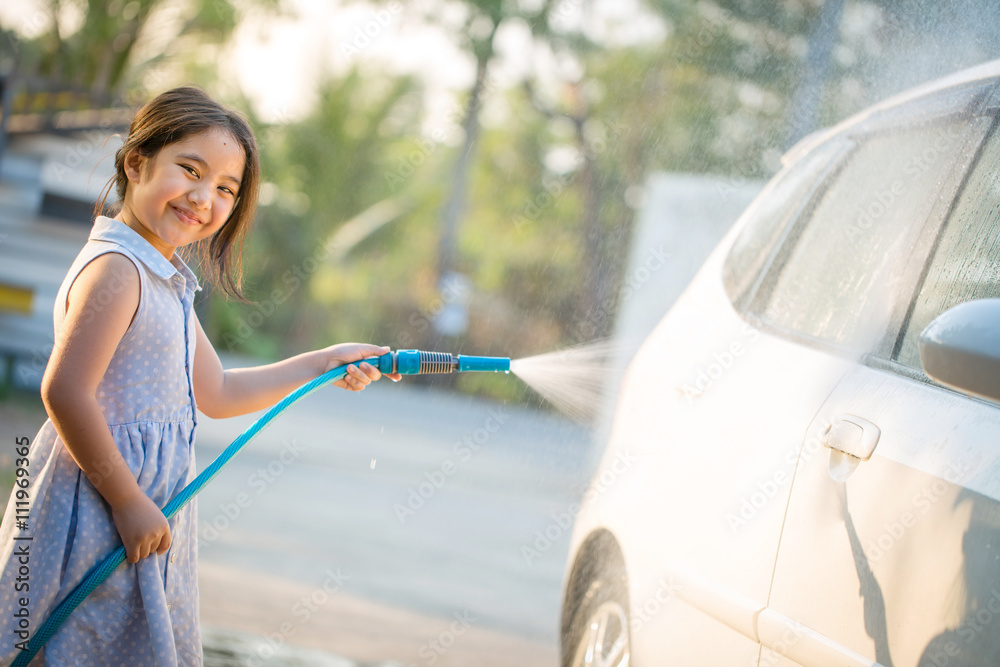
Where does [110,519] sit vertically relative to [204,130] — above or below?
below

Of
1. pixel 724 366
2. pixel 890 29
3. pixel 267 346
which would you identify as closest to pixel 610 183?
pixel 267 346

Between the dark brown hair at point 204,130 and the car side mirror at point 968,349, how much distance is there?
1.45m

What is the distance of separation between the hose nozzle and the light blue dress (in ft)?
1.51

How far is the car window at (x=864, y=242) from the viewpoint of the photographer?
1.98m

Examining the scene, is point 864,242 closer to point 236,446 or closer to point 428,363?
point 428,363

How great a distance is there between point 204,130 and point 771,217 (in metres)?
1.51

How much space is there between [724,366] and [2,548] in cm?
169

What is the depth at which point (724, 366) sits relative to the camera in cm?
227

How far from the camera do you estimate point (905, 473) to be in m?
1.64

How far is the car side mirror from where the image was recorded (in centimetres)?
143

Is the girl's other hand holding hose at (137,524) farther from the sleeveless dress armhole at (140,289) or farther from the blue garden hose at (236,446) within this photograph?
the sleeveless dress armhole at (140,289)

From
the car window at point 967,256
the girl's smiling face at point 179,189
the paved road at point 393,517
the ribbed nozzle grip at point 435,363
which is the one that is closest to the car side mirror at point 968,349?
the car window at point 967,256

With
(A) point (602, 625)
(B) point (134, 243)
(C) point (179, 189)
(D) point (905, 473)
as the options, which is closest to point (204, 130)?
(C) point (179, 189)

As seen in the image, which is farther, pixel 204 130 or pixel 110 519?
pixel 204 130
